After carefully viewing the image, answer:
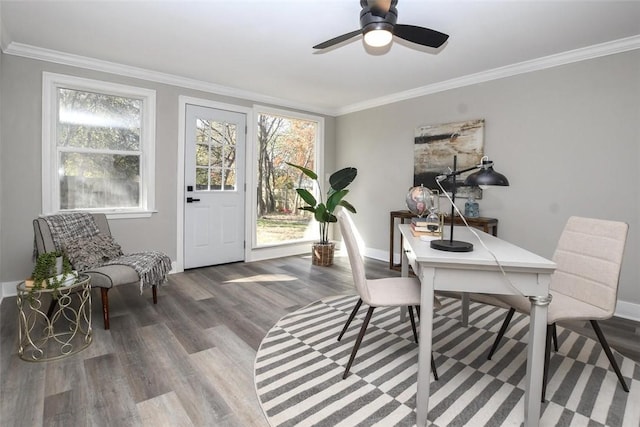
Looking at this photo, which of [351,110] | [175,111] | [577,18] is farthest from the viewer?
[351,110]

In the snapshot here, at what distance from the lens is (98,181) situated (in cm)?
368

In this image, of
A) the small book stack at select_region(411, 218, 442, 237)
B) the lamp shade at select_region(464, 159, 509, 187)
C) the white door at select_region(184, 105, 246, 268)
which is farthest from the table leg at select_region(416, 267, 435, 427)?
the white door at select_region(184, 105, 246, 268)

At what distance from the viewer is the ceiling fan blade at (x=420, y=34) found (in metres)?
2.11

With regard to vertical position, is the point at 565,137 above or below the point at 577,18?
below

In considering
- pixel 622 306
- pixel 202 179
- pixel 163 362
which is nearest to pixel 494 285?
pixel 163 362

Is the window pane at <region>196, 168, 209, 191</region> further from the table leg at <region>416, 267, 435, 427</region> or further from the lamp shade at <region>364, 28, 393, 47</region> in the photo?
the table leg at <region>416, 267, 435, 427</region>

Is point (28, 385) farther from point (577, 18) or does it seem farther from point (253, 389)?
point (577, 18)

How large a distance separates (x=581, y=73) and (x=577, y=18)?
826 mm

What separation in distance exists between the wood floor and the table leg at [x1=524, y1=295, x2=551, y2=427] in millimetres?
1214

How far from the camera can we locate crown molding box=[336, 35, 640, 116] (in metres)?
2.87

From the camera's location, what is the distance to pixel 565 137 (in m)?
3.23

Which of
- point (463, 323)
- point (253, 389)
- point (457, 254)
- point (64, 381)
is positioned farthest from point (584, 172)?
point (64, 381)

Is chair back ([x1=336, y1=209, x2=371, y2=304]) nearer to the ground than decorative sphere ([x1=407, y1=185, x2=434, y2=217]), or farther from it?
nearer to the ground

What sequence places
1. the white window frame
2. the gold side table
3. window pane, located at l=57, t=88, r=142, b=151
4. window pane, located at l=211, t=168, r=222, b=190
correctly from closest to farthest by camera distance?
the gold side table < the white window frame < window pane, located at l=57, t=88, r=142, b=151 < window pane, located at l=211, t=168, r=222, b=190
